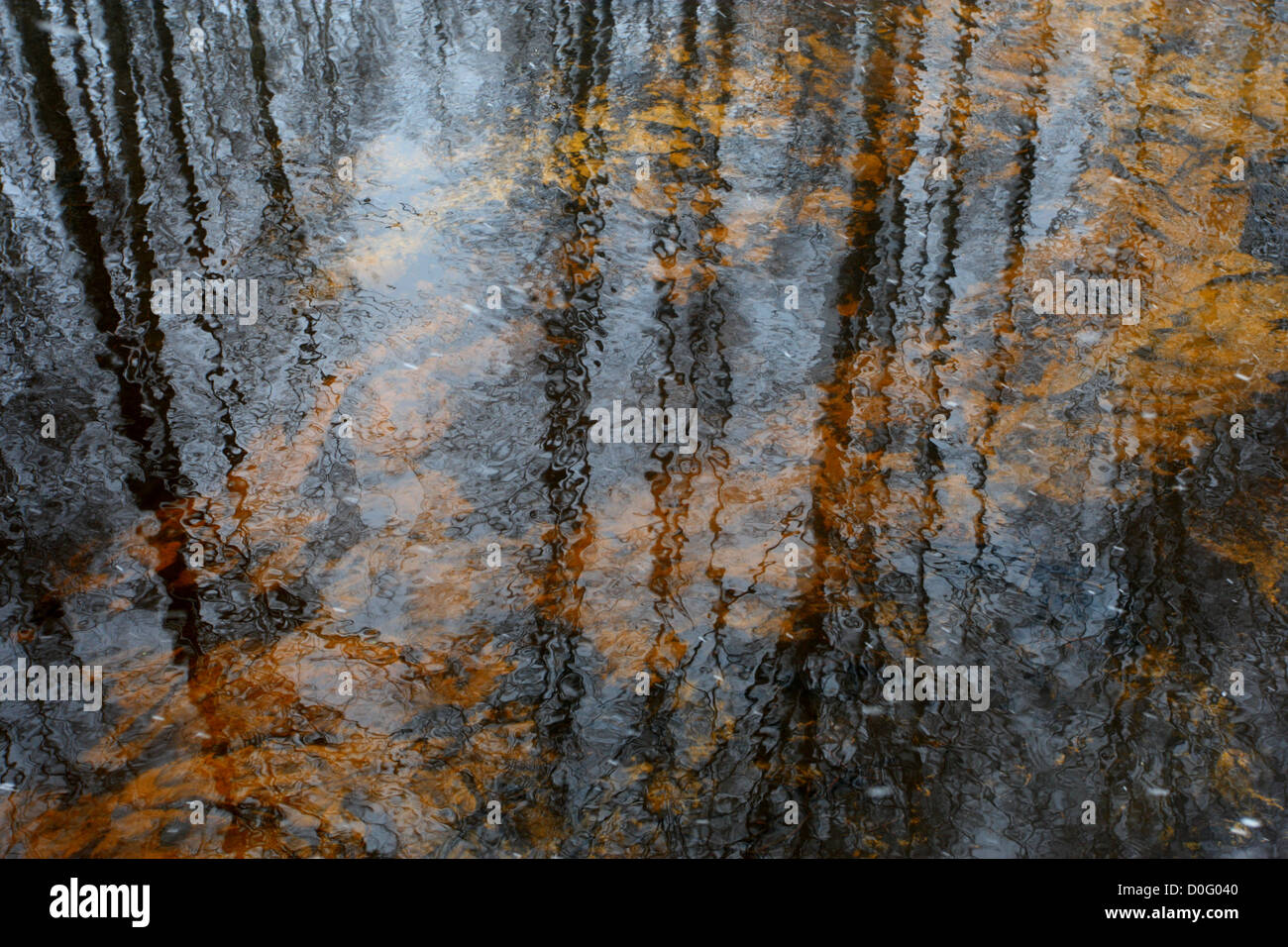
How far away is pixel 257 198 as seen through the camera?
24.0 feet

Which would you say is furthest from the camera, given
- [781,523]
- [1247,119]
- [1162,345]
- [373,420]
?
[1247,119]

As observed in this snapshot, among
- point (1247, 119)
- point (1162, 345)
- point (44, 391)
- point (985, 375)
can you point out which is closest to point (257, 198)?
point (44, 391)

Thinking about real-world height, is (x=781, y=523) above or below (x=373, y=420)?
below

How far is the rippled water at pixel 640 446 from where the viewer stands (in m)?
4.14

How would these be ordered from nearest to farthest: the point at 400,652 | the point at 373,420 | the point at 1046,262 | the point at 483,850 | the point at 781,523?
the point at 483,850 < the point at 400,652 < the point at 781,523 < the point at 373,420 < the point at 1046,262

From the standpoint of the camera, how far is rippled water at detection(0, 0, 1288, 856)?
414 cm

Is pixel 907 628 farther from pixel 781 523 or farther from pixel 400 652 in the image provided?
pixel 400 652

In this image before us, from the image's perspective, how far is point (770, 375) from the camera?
6.04 metres

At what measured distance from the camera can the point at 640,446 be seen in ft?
18.5

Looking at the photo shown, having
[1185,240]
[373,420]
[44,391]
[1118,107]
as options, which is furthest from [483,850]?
[1118,107]

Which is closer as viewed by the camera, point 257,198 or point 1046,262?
point 1046,262

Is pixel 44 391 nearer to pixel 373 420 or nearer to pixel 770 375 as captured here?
pixel 373 420

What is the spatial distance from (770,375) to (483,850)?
123 inches

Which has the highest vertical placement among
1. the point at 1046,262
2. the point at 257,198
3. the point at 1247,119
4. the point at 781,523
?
the point at 1247,119
